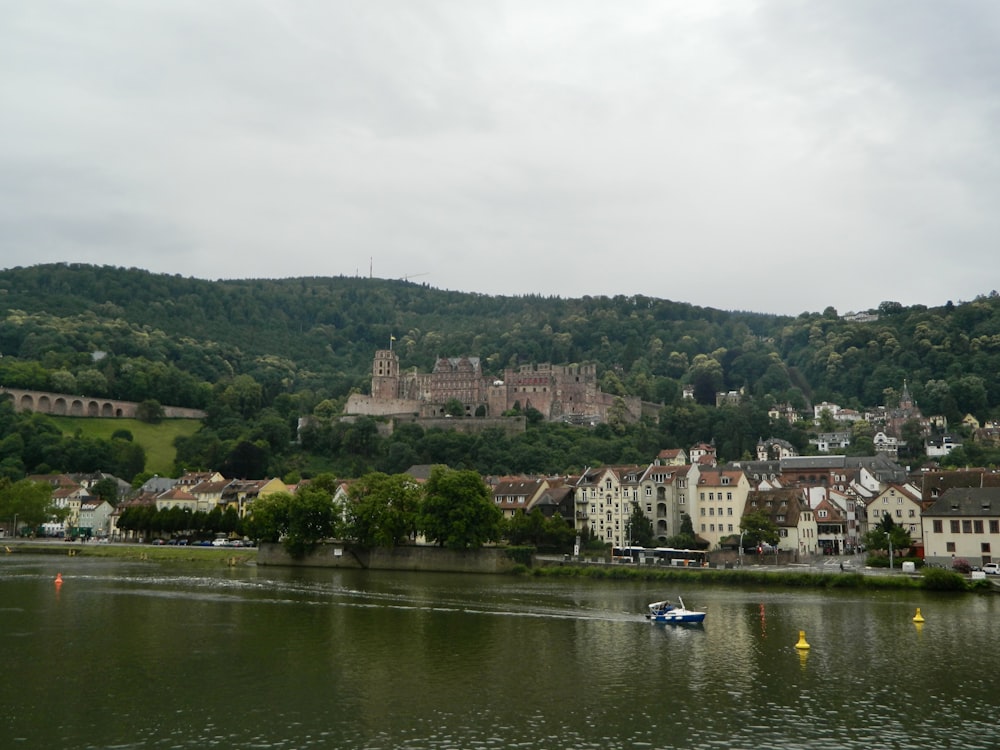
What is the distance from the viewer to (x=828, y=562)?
7419 cm

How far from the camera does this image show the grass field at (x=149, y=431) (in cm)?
14675

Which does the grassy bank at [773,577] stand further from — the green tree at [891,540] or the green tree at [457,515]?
the green tree at [891,540]

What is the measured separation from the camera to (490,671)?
1372 inches

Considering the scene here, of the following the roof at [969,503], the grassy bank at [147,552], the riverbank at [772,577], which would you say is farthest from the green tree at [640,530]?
the grassy bank at [147,552]

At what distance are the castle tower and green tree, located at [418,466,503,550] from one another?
10689 centimetres

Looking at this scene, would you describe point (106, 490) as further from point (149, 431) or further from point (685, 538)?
point (685, 538)

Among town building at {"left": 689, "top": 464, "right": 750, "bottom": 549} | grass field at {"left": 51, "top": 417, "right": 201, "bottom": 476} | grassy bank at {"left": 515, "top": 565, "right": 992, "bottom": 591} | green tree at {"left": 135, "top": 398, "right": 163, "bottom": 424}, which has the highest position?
green tree at {"left": 135, "top": 398, "right": 163, "bottom": 424}

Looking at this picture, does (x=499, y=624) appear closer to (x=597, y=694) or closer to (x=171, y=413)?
(x=597, y=694)

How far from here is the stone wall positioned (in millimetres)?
76125

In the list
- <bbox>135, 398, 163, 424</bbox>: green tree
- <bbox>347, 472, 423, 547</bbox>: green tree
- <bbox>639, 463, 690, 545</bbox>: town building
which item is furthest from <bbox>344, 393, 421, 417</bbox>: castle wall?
<bbox>639, 463, 690, 545</bbox>: town building

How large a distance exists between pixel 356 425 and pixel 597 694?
11558 centimetres

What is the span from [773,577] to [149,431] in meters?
121

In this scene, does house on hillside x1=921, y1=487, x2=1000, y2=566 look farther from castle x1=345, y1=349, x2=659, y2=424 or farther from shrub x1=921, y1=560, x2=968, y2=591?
castle x1=345, y1=349, x2=659, y2=424

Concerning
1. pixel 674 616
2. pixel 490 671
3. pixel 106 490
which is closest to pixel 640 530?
pixel 674 616
